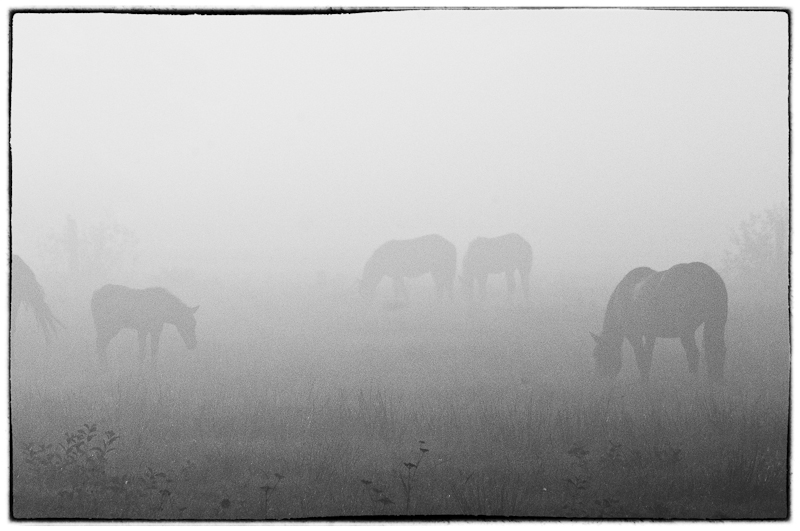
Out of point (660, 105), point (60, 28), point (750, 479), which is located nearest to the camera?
point (750, 479)

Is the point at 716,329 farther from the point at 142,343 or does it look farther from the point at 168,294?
the point at 142,343

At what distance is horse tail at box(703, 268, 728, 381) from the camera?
17.4ft

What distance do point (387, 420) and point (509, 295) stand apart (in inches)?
54.0

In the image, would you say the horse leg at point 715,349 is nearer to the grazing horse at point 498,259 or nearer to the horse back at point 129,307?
the grazing horse at point 498,259

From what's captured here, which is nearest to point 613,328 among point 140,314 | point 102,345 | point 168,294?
point 168,294

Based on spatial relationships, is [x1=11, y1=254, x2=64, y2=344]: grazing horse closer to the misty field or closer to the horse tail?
the misty field

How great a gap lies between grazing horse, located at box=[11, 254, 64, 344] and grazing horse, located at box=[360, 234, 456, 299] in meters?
2.35

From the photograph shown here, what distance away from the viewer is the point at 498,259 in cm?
545

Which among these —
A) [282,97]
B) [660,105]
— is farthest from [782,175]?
[282,97]

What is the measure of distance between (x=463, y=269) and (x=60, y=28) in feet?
11.1

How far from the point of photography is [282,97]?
5.68m

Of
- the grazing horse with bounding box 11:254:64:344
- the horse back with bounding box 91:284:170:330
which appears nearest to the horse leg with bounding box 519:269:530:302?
the horse back with bounding box 91:284:170:330

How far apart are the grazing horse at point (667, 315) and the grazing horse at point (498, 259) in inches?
28.3

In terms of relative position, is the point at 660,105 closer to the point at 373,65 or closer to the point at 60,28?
the point at 373,65
